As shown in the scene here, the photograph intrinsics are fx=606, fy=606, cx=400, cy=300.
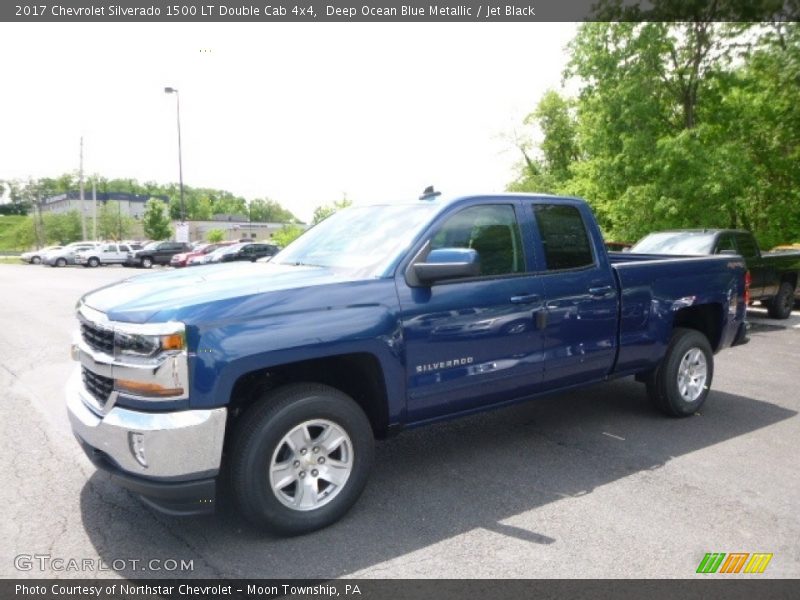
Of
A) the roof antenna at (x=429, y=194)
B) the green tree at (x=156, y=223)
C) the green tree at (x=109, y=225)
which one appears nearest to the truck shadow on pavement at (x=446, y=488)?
the roof antenna at (x=429, y=194)

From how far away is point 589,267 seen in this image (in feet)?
15.8

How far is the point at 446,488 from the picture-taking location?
13.5 ft

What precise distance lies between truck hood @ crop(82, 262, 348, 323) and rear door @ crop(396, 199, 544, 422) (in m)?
0.64

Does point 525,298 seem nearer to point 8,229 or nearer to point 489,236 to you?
point 489,236

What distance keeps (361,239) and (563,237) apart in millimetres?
1629

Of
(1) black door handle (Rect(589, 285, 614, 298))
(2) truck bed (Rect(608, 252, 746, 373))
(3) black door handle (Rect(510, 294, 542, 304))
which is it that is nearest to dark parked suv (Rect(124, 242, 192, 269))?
(2) truck bed (Rect(608, 252, 746, 373))

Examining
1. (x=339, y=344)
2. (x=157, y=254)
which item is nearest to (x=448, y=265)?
(x=339, y=344)

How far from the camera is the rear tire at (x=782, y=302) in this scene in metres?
12.0

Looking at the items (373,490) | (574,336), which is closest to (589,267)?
(574,336)

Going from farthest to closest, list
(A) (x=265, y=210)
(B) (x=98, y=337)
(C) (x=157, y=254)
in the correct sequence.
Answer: (A) (x=265, y=210)
(C) (x=157, y=254)
(B) (x=98, y=337)

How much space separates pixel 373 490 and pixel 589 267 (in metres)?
2.40

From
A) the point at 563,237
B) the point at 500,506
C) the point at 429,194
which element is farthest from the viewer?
the point at 563,237

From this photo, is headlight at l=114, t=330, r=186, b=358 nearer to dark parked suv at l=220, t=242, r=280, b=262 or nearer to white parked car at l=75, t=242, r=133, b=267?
dark parked suv at l=220, t=242, r=280, b=262

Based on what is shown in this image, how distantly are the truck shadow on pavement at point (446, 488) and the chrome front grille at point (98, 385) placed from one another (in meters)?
0.79
